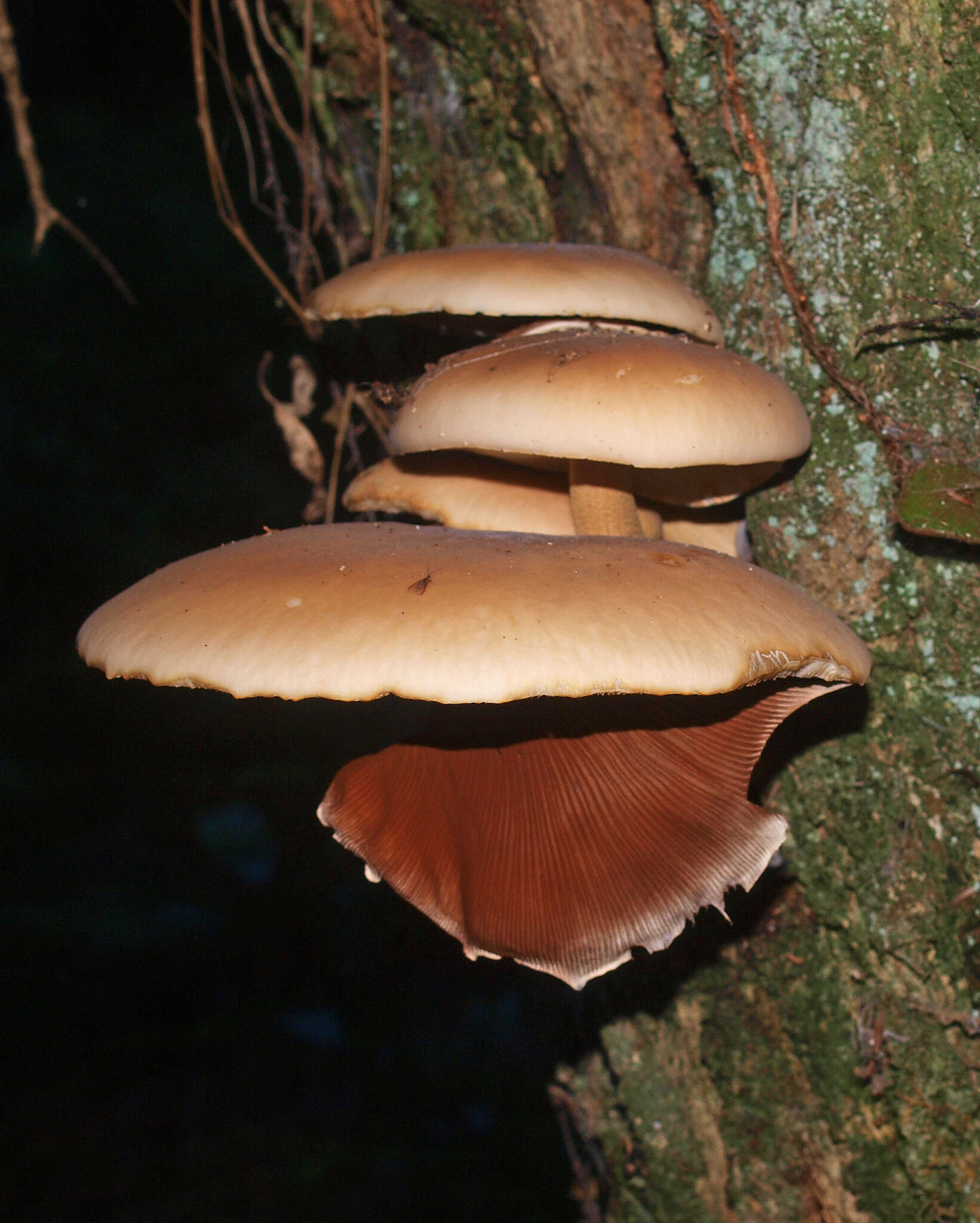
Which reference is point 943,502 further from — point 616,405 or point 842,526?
point 616,405

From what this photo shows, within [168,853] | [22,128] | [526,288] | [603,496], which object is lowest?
[168,853]

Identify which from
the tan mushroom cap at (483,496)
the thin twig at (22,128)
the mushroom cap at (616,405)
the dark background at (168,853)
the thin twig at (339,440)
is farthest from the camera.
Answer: the dark background at (168,853)

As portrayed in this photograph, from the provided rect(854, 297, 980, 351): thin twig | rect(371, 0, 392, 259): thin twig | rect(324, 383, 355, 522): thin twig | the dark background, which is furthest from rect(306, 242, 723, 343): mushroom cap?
the dark background

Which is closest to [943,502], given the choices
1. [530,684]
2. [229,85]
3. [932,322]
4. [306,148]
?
[932,322]

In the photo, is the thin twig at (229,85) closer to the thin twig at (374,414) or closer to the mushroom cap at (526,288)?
the thin twig at (374,414)

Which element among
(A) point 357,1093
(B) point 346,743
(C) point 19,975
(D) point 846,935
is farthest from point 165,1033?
(D) point 846,935

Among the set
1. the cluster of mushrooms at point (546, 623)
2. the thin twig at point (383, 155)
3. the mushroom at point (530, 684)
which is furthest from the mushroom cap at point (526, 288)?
the thin twig at point (383, 155)
